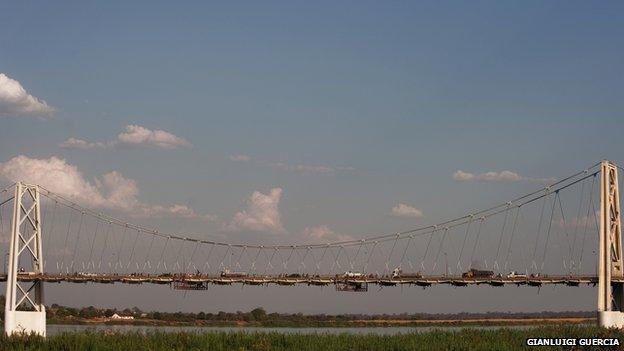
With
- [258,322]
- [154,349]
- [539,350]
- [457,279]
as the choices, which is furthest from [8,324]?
[258,322]

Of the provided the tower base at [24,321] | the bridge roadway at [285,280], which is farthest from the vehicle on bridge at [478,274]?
the tower base at [24,321]

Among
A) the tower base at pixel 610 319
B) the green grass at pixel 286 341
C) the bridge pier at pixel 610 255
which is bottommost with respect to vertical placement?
the green grass at pixel 286 341

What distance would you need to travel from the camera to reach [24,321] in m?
79.0

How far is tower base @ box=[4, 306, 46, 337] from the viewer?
77500mm

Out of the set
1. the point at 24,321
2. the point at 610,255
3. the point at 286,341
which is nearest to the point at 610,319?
the point at 610,255

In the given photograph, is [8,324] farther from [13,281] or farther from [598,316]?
[598,316]

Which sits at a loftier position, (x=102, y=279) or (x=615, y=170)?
(x=615, y=170)

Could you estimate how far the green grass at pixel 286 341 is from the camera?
59.2 metres

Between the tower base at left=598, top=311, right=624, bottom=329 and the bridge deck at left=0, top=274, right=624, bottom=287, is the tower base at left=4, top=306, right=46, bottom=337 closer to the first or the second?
the bridge deck at left=0, top=274, right=624, bottom=287

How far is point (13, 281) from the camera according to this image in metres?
82.2

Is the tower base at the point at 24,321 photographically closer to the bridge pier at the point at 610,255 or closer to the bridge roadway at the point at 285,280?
the bridge roadway at the point at 285,280

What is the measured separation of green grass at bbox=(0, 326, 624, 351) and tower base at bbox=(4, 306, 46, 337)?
11.3m

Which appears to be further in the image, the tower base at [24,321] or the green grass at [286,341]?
the tower base at [24,321]

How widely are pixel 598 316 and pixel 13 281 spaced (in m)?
47.5
